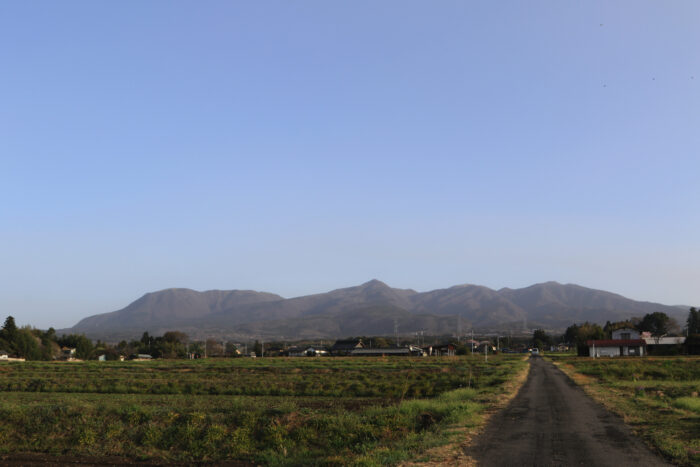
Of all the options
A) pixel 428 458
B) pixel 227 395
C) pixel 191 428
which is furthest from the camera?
pixel 227 395

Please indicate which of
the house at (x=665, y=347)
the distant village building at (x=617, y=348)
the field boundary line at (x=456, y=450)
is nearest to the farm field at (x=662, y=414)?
the field boundary line at (x=456, y=450)

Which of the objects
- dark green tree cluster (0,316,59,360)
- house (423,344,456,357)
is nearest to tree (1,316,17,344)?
dark green tree cluster (0,316,59,360)

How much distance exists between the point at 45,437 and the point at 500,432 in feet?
62.1

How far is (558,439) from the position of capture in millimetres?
19438

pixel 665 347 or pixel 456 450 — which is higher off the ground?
pixel 456 450

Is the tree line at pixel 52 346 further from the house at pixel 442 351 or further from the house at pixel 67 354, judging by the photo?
the house at pixel 442 351

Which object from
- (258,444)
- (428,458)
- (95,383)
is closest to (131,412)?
(258,444)

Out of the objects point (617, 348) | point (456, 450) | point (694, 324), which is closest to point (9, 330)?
point (617, 348)

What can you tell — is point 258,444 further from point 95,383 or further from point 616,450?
point 95,383

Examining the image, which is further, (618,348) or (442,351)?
(442,351)

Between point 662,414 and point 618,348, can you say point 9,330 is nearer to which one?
point 618,348

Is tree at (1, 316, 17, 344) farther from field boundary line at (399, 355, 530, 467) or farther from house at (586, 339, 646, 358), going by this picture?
field boundary line at (399, 355, 530, 467)

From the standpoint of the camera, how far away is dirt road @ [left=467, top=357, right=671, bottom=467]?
53.5 ft

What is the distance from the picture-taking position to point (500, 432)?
21.0 m
